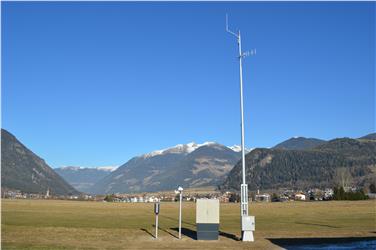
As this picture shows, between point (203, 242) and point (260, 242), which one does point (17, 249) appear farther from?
point (260, 242)

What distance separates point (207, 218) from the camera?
110 ft

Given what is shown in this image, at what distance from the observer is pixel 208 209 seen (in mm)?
33344

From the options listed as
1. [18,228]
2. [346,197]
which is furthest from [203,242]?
[346,197]

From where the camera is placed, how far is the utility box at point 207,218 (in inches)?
1310

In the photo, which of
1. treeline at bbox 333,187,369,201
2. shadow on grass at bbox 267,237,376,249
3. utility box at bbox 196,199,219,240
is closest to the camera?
shadow on grass at bbox 267,237,376,249

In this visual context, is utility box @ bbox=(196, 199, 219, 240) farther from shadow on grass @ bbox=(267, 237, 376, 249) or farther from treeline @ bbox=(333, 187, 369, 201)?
treeline @ bbox=(333, 187, 369, 201)

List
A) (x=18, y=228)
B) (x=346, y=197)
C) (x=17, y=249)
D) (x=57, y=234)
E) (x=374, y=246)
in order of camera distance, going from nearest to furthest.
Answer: (x=17, y=249), (x=374, y=246), (x=57, y=234), (x=18, y=228), (x=346, y=197)

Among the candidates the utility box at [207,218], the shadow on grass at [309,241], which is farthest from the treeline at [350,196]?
the utility box at [207,218]

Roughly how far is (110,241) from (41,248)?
A: 18.2ft

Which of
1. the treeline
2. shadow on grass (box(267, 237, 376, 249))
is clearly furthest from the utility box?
the treeline

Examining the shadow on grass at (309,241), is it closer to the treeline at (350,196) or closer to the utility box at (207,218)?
the utility box at (207,218)

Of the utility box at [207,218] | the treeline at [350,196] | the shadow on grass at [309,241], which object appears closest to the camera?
the shadow on grass at [309,241]

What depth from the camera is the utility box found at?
33281 mm

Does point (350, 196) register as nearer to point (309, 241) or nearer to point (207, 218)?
point (309, 241)
